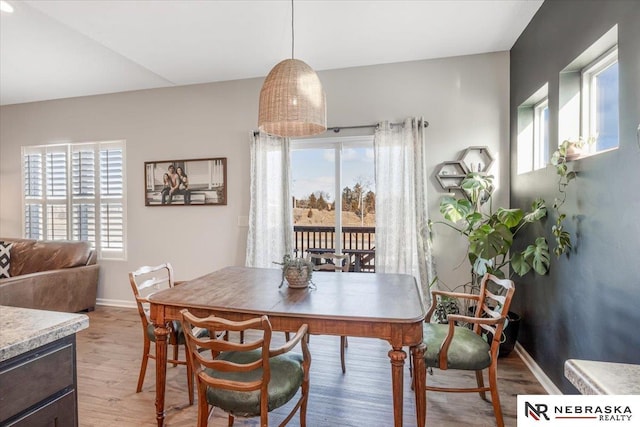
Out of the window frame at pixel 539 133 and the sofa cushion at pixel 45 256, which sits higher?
the window frame at pixel 539 133

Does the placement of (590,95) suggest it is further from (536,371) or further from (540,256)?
(536,371)

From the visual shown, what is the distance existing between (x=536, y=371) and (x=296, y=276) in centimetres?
208

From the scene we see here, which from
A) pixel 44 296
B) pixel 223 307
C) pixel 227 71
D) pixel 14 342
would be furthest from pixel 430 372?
pixel 44 296

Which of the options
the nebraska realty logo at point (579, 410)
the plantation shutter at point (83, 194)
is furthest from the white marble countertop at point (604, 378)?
the plantation shutter at point (83, 194)

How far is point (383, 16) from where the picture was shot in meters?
2.68

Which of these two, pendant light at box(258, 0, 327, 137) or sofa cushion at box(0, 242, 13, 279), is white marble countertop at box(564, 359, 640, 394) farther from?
sofa cushion at box(0, 242, 13, 279)

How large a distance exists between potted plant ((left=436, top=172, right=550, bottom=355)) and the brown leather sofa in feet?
13.9

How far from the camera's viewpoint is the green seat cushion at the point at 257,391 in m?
1.48

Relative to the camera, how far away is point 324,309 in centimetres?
176

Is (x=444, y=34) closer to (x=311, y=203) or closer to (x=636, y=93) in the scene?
(x=636, y=93)

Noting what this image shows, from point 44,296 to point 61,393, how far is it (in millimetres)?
3421

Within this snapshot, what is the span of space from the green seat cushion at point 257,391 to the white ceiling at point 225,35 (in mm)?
2495

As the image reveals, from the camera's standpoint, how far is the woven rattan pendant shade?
194 cm

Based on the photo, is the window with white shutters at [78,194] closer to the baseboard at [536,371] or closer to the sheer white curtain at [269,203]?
the sheer white curtain at [269,203]
